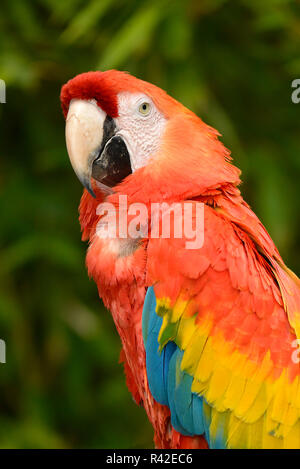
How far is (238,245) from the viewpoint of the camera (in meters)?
0.94

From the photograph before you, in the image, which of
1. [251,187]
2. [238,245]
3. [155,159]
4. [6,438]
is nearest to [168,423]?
[238,245]

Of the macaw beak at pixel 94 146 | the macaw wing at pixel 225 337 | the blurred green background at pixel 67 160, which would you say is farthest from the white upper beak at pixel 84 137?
the blurred green background at pixel 67 160

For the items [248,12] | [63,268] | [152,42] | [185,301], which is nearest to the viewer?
[185,301]

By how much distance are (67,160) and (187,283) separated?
86cm

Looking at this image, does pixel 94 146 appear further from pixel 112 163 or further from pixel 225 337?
pixel 225 337

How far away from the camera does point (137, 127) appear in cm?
102

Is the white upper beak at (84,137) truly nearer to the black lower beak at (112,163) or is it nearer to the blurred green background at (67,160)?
the black lower beak at (112,163)

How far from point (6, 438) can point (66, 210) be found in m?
0.63

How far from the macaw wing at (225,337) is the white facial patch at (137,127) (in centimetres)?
15

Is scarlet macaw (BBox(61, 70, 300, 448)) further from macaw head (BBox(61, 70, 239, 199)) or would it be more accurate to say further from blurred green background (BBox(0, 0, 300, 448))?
blurred green background (BBox(0, 0, 300, 448))

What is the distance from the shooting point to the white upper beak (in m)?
0.99

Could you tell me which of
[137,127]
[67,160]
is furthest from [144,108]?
[67,160]

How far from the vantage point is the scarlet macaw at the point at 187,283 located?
0.93 meters
